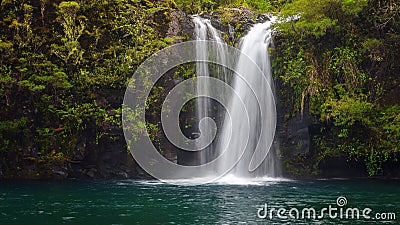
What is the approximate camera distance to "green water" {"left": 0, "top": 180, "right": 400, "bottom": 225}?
931 cm

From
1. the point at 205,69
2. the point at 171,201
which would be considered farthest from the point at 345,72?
the point at 171,201

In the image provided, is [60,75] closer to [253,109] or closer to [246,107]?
[246,107]

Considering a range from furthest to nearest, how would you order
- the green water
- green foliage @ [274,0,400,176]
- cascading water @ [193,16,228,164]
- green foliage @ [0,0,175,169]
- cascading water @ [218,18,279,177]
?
cascading water @ [193,16,228,164], cascading water @ [218,18,279,177], green foliage @ [0,0,175,169], green foliage @ [274,0,400,176], the green water

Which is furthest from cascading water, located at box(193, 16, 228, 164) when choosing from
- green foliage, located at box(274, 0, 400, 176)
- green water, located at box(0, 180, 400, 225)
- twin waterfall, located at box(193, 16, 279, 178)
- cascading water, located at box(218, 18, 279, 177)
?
green water, located at box(0, 180, 400, 225)

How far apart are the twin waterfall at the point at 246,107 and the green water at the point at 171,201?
2.52 m

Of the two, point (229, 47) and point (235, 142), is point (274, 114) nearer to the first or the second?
point (235, 142)

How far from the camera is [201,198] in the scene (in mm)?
12031

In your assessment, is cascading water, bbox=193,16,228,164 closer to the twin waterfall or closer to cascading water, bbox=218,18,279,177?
the twin waterfall

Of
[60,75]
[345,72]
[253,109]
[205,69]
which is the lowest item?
[253,109]

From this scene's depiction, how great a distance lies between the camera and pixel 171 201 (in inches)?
457

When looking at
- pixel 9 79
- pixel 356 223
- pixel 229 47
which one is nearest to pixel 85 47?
pixel 9 79

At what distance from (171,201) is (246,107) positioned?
8032mm

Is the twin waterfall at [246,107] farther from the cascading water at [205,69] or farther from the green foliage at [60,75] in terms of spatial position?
the green foliage at [60,75]

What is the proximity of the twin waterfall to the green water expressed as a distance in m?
2.52
